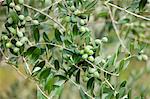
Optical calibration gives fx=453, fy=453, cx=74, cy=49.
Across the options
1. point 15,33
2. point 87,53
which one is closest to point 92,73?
point 87,53

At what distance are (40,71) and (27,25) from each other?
0.31 feet

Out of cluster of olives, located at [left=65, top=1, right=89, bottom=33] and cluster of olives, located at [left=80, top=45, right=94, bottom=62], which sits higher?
cluster of olives, located at [left=65, top=1, right=89, bottom=33]

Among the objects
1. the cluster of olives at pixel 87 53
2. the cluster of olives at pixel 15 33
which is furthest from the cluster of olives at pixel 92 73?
the cluster of olives at pixel 15 33

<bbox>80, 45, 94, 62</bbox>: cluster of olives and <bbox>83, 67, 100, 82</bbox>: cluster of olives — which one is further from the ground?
<bbox>80, 45, 94, 62</bbox>: cluster of olives

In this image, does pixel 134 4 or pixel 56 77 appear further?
pixel 134 4

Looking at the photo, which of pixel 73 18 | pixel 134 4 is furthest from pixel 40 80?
pixel 134 4

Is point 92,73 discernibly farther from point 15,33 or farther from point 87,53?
point 15,33

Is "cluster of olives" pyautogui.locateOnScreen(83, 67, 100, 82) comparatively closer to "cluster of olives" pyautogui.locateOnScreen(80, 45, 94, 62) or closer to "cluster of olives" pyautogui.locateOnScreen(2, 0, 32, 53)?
"cluster of olives" pyautogui.locateOnScreen(80, 45, 94, 62)

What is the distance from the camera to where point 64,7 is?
2.67ft

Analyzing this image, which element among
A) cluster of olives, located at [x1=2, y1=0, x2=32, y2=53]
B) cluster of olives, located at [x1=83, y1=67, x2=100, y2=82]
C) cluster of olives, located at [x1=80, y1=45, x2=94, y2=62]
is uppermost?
cluster of olives, located at [x1=2, y1=0, x2=32, y2=53]

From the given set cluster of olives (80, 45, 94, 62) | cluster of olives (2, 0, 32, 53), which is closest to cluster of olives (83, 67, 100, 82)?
cluster of olives (80, 45, 94, 62)

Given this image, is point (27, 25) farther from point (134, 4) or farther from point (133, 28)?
point (133, 28)

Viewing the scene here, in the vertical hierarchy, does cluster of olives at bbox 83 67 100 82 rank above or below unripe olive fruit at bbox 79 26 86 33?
below

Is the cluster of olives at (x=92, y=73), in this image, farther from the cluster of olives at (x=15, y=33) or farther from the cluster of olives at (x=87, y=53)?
the cluster of olives at (x=15, y=33)
